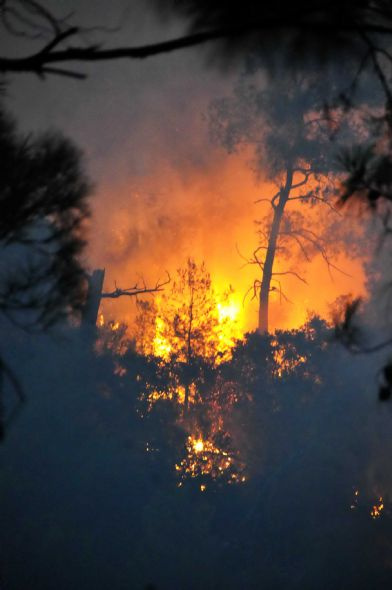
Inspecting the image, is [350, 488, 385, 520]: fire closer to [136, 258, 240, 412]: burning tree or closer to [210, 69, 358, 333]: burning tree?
[136, 258, 240, 412]: burning tree

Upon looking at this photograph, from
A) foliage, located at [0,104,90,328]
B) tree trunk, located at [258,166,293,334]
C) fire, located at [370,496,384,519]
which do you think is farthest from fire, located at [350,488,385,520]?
foliage, located at [0,104,90,328]

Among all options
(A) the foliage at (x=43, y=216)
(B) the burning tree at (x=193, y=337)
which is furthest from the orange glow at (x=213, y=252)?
(A) the foliage at (x=43, y=216)

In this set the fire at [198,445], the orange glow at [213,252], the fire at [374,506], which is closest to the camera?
the fire at [198,445]

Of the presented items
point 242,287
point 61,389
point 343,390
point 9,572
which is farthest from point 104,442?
point 242,287

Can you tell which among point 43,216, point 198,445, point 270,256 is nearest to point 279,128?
point 270,256

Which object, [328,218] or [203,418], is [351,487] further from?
[328,218]

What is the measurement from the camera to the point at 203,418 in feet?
68.8

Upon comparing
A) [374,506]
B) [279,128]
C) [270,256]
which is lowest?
[374,506]

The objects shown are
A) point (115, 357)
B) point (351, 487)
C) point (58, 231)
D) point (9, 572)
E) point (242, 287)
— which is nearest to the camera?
point (58, 231)

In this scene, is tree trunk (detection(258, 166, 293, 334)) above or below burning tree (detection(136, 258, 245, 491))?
above

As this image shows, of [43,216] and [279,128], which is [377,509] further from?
[43,216]

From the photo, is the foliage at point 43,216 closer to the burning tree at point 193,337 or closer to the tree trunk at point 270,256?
the tree trunk at point 270,256

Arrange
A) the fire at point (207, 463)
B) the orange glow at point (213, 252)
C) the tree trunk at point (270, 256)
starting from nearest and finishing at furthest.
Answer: the fire at point (207, 463), the tree trunk at point (270, 256), the orange glow at point (213, 252)

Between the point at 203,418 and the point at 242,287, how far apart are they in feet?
74.7
